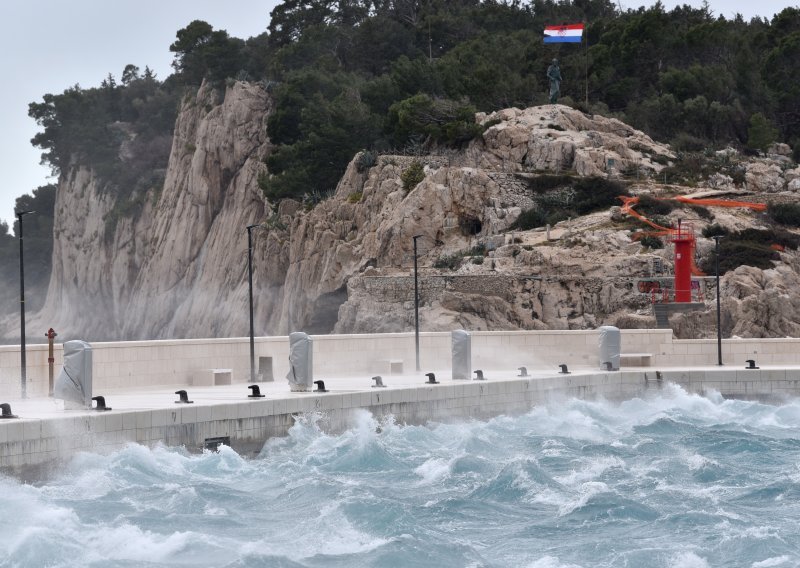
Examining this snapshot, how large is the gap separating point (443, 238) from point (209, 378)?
23.3 meters

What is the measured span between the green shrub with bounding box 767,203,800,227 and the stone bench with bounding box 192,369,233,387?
27952 mm

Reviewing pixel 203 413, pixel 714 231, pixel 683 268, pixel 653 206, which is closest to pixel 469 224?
pixel 653 206

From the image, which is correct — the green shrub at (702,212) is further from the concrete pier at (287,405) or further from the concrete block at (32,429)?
the concrete block at (32,429)

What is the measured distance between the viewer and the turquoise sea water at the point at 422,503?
17.8 m

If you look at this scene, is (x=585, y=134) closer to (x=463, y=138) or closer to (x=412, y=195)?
(x=463, y=138)

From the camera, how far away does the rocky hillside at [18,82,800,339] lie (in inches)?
1833

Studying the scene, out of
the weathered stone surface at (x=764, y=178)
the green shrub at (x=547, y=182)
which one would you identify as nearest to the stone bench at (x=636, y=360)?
the green shrub at (x=547, y=182)

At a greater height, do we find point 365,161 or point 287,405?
point 365,161

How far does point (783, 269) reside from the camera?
150 feet

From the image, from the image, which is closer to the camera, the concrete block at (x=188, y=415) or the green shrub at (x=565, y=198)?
the concrete block at (x=188, y=415)

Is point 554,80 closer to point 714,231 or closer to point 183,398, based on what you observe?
point 714,231

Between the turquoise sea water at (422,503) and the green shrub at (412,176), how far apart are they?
26.8 meters

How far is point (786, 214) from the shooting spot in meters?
51.0

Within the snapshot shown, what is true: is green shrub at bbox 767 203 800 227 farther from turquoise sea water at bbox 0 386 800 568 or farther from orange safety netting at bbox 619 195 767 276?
turquoise sea water at bbox 0 386 800 568
